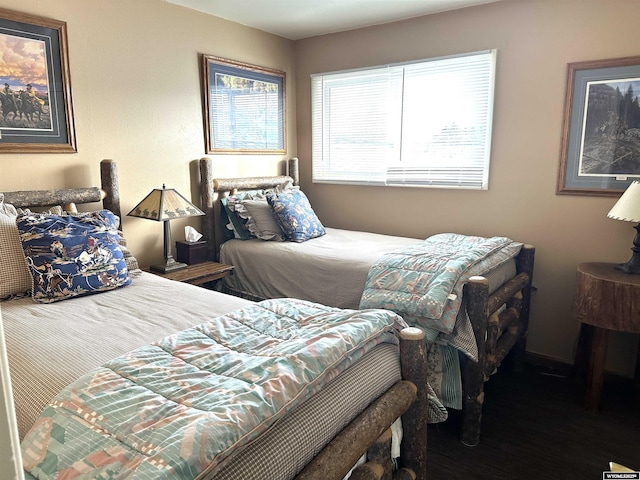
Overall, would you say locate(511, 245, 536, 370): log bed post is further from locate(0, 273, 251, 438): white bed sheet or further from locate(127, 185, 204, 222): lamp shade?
locate(127, 185, 204, 222): lamp shade

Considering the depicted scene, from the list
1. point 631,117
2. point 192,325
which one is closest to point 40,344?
point 192,325

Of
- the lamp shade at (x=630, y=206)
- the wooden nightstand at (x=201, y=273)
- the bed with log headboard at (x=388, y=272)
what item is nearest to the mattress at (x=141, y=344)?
the wooden nightstand at (x=201, y=273)

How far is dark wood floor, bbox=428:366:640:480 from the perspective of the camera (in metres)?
2.10

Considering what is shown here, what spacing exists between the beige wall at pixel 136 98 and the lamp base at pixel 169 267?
0.22 m

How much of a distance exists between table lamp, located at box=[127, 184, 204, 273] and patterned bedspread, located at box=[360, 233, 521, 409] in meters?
1.31

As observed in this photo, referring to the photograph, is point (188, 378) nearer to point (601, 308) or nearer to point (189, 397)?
point (189, 397)

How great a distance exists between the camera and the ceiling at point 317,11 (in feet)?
10.2

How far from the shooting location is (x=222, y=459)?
911 millimetres

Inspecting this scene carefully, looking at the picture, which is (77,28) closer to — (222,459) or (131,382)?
(131,382)

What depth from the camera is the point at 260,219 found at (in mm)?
3389

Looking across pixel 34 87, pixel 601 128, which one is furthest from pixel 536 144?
pixel 34 87

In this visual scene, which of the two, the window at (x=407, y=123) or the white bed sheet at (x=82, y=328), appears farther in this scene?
the window at (x=407, y=123)

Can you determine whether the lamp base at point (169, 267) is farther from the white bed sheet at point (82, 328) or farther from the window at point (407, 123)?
the window at point (407, 123)

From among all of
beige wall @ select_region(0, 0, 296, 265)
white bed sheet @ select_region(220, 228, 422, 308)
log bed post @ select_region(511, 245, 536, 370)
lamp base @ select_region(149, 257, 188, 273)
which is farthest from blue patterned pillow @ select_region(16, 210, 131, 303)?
log bed post @ select_region(511, 245, 536, 370)
